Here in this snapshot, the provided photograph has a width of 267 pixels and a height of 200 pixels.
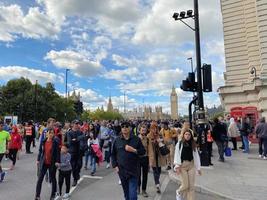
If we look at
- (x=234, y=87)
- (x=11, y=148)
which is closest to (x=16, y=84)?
(x=234, y=87)

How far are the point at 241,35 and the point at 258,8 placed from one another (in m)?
2.92

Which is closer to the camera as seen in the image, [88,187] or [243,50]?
[88,187]

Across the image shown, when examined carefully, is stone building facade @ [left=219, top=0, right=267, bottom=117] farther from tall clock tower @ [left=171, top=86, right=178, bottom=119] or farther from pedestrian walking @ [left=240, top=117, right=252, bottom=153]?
tall clock tower @ [left=171, top=86, right=178, bottom=119]

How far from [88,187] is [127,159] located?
392cm

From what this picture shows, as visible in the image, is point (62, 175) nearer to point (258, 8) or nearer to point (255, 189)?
point (255, 189)

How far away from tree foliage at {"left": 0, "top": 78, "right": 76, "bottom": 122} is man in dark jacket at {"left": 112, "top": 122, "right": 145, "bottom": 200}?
211 ft

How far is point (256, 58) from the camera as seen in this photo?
24.0m

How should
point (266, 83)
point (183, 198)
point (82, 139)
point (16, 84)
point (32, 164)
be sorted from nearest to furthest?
1. point (183, 198)
2. point (82, 139)
3. point (32, 164)
4. point (266, 83)
5. point (16, 84)

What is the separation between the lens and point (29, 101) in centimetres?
7256

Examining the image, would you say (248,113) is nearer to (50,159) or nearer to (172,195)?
(172,195)

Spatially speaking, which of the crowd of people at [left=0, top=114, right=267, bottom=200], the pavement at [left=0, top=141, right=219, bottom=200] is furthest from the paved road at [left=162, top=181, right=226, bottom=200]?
the crowd of people at [left=0, top=114, right=267, bottom=200]

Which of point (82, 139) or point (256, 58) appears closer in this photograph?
point (82, 139)

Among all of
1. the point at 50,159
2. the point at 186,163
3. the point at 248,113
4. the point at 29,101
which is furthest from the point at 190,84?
the point at 29,101

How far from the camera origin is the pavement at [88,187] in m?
8.96
